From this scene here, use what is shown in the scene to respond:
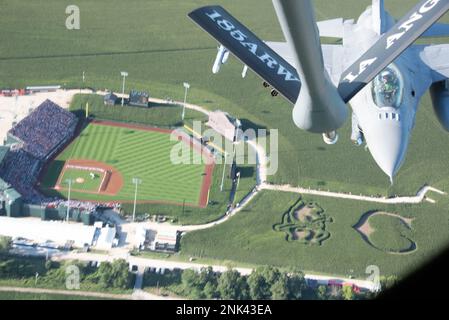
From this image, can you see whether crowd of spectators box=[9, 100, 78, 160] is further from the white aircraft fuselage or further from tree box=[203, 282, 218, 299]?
the white aircraft fuselage

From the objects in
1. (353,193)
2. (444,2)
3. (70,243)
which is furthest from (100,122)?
(444,2)

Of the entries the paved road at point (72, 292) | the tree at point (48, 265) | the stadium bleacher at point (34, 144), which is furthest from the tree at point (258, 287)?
the stadium bleacher at point (34, 144)

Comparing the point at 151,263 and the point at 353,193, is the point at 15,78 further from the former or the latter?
the point at 353,193

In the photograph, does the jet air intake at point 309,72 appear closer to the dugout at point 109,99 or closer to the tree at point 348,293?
the tree at point 348,293

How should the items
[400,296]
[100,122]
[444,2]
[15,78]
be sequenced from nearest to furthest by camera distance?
1. [444,2]
2. [400,296]
3. [100,122]
4. [15,78]

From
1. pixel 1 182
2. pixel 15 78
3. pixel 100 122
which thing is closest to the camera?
pixel 1 182

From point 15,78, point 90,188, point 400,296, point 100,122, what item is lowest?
point 400,296

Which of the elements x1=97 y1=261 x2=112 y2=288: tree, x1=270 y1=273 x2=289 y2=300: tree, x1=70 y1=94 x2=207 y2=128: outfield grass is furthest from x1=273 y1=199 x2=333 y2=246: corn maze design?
x1=70 y1=94 x2=207 y2=128: outfield grass
